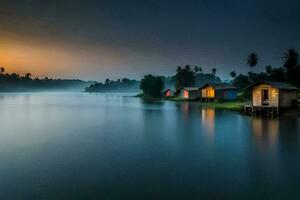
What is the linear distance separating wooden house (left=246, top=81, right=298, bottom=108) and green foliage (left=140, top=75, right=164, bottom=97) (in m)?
84.1

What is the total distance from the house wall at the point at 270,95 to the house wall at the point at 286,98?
81 cm

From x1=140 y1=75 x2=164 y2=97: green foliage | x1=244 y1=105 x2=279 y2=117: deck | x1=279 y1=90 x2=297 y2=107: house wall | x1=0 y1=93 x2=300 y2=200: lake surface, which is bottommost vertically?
x1=0 y1=93 x2=300 y2=200: lake surface

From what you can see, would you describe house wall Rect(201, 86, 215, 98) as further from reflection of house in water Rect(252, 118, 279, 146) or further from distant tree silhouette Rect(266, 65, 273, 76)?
reflection of house in water Rect(252, 118, 279, 146)

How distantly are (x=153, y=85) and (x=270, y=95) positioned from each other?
89794 millimetres

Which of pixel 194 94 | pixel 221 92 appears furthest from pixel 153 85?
pixel 221 92

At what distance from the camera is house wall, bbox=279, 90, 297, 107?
53.9 m

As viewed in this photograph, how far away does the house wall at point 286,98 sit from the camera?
5394 centimetres

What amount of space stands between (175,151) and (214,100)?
71.1 m

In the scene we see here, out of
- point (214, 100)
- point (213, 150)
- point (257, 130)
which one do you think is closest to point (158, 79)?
point (214, 100)

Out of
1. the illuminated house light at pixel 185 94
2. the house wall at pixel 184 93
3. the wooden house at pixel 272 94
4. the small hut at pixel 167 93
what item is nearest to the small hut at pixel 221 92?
the illuminated house light at pixel 185 94

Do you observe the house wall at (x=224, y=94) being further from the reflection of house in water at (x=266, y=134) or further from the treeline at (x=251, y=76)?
the reflection of house in water at (x=266, y=134)

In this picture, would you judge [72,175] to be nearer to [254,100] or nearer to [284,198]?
[284,198]

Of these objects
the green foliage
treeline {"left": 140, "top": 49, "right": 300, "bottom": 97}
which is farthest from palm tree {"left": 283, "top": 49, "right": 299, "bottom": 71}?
the green foliage

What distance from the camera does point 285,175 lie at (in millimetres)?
18672
